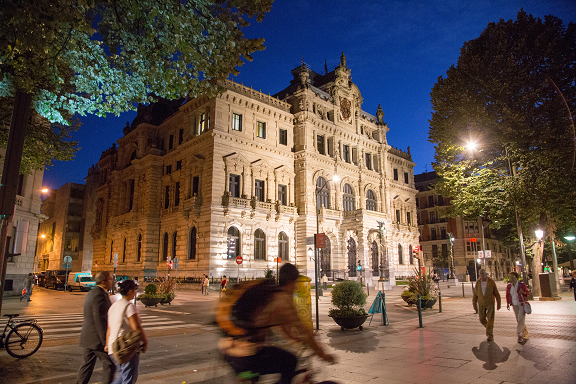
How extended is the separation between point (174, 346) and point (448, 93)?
20.8 meters

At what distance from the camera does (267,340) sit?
407cm

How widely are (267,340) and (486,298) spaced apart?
8.36 metres

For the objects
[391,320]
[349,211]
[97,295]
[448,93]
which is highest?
[448,93]

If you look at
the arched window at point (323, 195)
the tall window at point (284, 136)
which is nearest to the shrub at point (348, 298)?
the arched window at point (323, 195)

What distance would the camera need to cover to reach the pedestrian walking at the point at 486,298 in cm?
987

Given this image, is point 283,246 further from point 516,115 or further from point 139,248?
point 516,115

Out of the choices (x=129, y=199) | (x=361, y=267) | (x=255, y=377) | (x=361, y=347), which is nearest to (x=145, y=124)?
(x=129, y=199)

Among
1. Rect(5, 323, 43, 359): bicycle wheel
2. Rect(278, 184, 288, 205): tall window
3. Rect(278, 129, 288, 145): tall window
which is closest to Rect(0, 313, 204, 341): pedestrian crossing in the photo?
Rect(5, 323, 43, 359): bicycle wheel

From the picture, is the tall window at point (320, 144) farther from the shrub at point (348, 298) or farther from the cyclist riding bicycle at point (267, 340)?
the cyclist riding bicycle at point (267, 340)

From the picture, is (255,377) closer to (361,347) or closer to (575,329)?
(361,347)

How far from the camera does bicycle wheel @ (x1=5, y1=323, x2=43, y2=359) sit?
8.71 m

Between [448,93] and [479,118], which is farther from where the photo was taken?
[448,93]

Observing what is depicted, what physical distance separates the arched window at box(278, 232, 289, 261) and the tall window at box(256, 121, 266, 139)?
10.5m

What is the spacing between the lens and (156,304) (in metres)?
20.8
